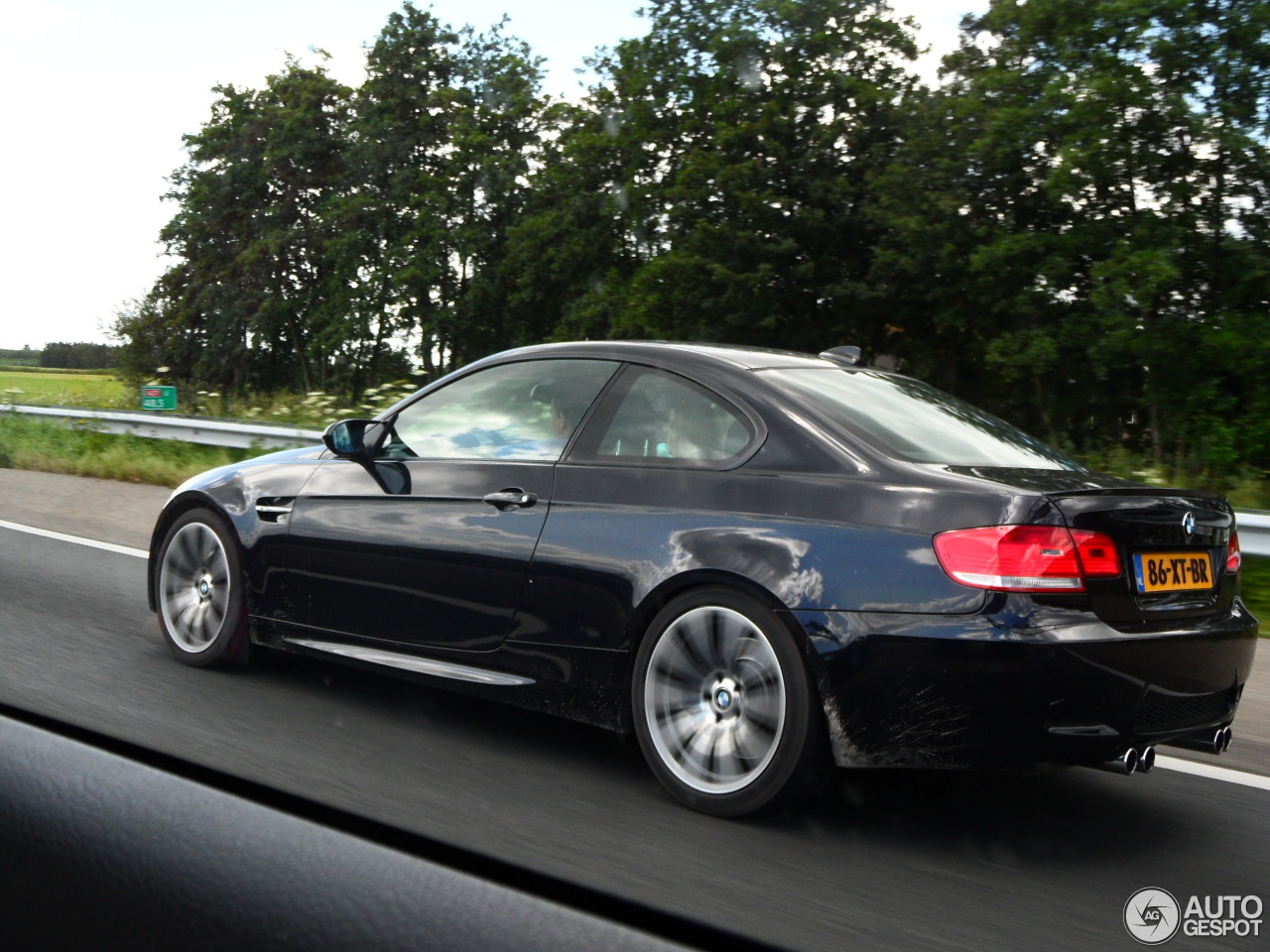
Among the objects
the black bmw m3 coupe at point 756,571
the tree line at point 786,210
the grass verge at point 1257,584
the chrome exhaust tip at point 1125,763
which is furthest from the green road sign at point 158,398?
the chrome exhaust tip at point 1125,763

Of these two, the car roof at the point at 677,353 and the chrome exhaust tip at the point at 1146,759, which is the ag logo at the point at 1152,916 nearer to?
the chrome exhaust tip at the point at 1146,759

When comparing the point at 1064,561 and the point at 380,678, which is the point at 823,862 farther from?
the point at 380,678

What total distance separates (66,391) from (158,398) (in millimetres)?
1931

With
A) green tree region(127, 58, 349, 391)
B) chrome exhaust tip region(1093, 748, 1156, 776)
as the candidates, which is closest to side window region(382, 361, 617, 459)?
chrome exhaust tip region(1093, 748, 1156, 776)

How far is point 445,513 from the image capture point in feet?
15.9

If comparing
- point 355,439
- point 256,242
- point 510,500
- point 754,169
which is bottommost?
point 510,500

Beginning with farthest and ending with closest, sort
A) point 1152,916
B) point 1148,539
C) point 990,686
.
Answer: point 1148,539 → point 990,686 → point 1152,916

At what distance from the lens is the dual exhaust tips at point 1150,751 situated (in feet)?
12.2

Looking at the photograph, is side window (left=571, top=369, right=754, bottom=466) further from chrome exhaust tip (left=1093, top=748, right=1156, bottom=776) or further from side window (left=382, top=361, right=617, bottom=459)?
chrome exhaust tip (left=1093, top=748, right=1156, bottom=776)

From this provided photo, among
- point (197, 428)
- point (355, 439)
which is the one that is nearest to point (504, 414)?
point (355, 439)

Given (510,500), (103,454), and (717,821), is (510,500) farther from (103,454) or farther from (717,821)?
(103,454)

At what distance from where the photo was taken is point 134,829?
1.68 meters

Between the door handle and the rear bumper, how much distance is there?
1.17 m

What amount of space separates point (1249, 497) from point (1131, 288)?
21050 mm
